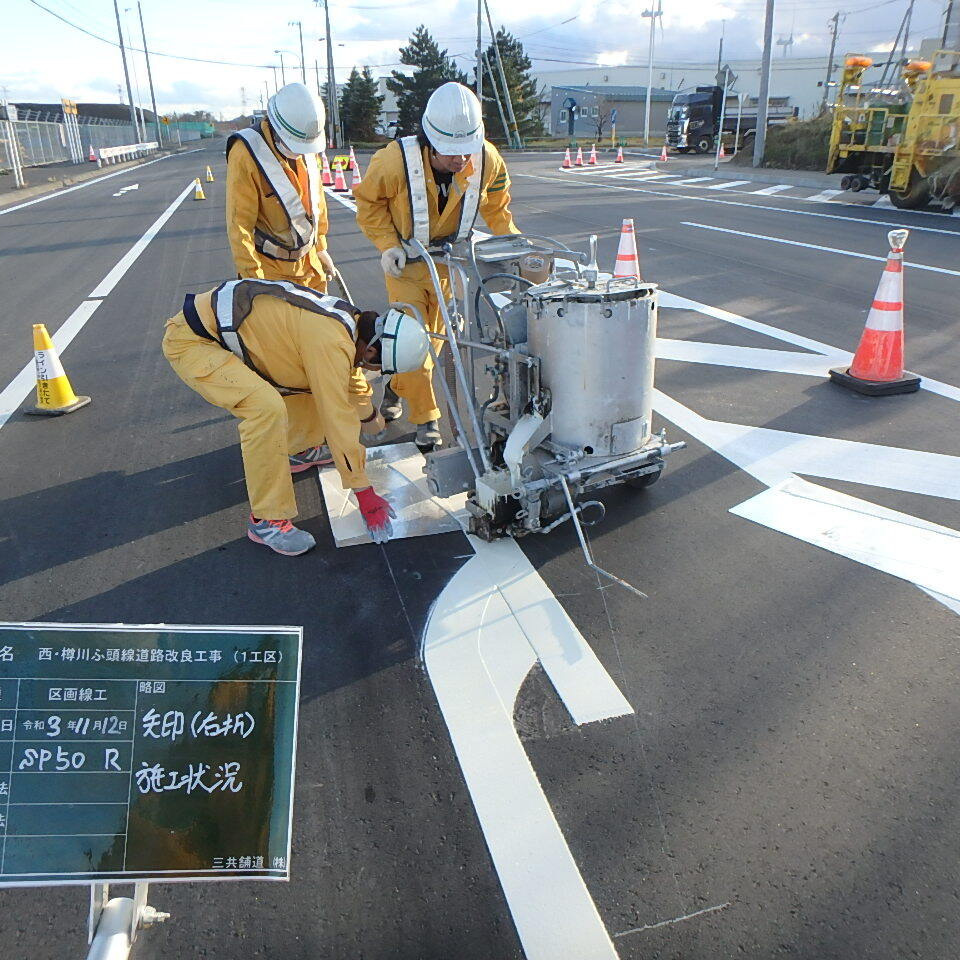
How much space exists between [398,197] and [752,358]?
3.60m

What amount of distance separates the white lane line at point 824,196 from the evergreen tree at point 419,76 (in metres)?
41.6

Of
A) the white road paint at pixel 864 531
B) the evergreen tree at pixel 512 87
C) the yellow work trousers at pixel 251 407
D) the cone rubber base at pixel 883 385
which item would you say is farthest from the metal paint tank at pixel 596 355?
the evergreen tree at pixel 512 87

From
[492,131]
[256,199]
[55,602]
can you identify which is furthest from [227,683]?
[492,131]

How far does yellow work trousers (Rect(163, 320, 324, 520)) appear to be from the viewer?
373 centimetres

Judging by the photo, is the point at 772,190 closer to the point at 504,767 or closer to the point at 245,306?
the point at 245,306

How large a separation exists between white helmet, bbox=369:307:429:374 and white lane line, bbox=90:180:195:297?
7.91 meters

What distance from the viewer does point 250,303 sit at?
370cm

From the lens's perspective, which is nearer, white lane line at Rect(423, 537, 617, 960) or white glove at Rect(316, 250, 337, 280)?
white lane line at Rect(423, 537, 617, 960)

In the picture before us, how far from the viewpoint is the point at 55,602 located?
A: 138 inches

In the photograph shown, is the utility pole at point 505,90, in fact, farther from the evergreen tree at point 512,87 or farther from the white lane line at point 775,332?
the white lane line at point 775,332

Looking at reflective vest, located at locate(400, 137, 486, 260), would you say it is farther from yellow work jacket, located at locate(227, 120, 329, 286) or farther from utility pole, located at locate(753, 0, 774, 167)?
utility pole, located at locate(753, 0, 774, 167)

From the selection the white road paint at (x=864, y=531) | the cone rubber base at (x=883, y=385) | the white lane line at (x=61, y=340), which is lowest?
the white road paint at (x=864, y=531)

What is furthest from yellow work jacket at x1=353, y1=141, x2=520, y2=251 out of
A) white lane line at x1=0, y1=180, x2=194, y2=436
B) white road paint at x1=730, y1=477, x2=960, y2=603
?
white lane line at x1=0, y1=180, x2=194, y2=436

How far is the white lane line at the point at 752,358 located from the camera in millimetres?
6348
